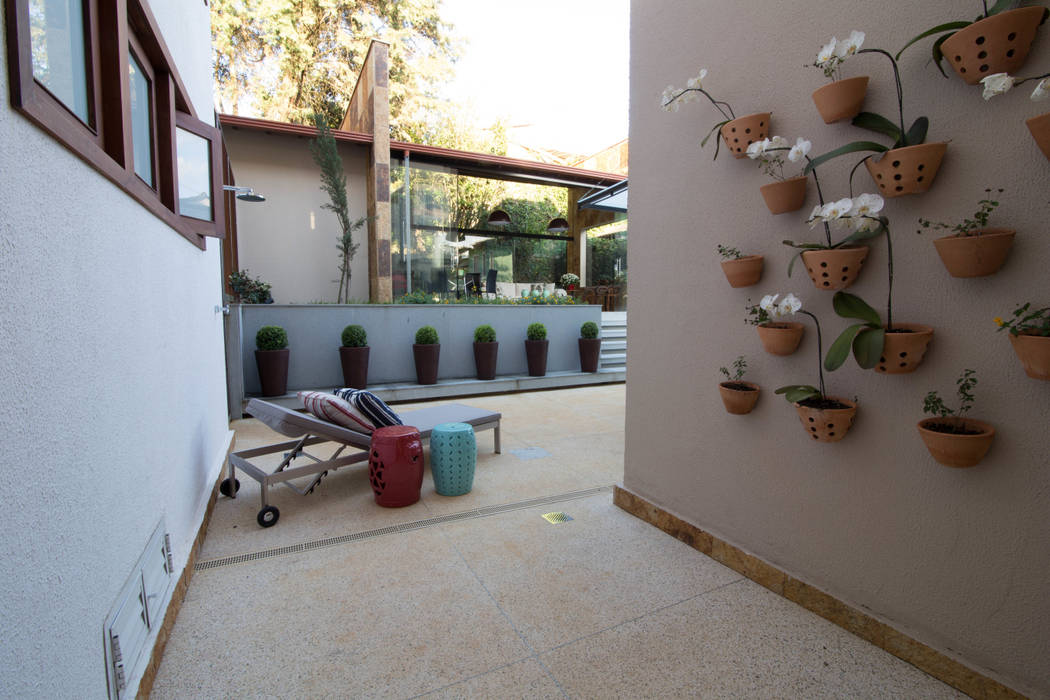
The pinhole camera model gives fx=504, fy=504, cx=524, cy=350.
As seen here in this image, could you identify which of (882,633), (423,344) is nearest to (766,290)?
(882,633)

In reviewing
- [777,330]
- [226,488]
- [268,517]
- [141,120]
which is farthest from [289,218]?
[777,330]

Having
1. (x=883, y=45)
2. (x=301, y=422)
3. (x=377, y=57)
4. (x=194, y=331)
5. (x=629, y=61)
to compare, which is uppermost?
(x=377, y=57)

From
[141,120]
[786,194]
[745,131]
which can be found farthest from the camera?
[141,120]

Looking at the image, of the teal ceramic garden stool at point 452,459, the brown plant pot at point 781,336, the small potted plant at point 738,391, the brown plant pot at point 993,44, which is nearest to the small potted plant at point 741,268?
the brown plant pot at point 781,336

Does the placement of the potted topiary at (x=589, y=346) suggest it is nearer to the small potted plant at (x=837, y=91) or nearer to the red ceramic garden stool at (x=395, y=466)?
the red ceramic garden stool at (x=395, y=466)

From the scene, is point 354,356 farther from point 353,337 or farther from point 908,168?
point 908,168

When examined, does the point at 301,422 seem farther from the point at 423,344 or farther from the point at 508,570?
the point at 423,344

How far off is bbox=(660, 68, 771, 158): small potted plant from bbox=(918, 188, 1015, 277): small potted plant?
785mm

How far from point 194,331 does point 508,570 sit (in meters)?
2.23

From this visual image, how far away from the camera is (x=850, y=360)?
1841mm

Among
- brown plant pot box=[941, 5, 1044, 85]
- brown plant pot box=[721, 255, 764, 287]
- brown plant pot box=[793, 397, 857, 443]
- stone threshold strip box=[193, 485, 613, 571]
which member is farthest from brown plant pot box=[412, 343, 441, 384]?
brown plant pot box=[941, 5, 1044, 85]

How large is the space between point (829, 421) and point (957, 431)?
34 cm

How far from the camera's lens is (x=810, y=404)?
189cm

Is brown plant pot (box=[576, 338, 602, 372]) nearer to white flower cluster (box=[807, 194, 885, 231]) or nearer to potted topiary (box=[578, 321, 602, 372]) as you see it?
potted topiary (box=[578, 321, 602, 372])
